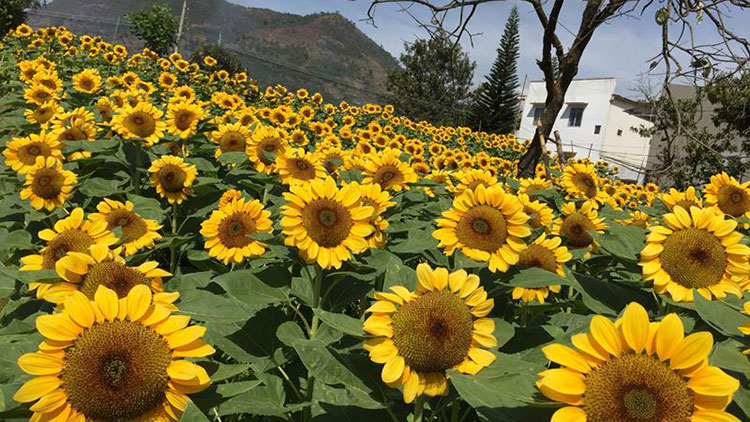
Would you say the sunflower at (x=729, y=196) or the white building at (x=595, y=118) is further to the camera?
the white building at (x=595, y=118)

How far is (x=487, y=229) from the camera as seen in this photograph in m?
1.92

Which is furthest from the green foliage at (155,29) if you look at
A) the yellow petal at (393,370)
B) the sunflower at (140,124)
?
the yellow petal at (393,370)

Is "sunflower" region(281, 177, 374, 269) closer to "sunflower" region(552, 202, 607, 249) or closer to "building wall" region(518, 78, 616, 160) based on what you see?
"sunflower" region(552, 202, 607, 249)

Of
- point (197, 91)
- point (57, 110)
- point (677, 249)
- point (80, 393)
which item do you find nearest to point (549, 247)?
point (677, 249)

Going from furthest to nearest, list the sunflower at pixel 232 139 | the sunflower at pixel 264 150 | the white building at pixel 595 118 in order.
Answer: the white building at pixel 595 118
the sunflower at pixel 232 139
the sunflower at pixel 264 150

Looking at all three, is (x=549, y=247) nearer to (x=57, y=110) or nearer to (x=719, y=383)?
(x=719, y=383)

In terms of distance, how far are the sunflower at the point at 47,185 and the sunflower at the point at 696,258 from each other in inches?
127

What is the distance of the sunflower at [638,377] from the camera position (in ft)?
2.84

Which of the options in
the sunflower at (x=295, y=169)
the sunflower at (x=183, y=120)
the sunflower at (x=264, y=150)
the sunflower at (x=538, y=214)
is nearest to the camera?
the sunflower at (x=538, y=214)

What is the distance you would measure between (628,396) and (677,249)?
1.00m

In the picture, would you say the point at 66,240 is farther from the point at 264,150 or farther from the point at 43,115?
the point at 43,115

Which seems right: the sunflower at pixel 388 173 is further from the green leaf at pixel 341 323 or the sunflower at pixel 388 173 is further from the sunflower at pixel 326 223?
the green leaf at pixel 341 323

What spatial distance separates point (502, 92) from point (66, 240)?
168 ft

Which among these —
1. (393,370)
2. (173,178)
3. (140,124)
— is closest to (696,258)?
(393,370)
